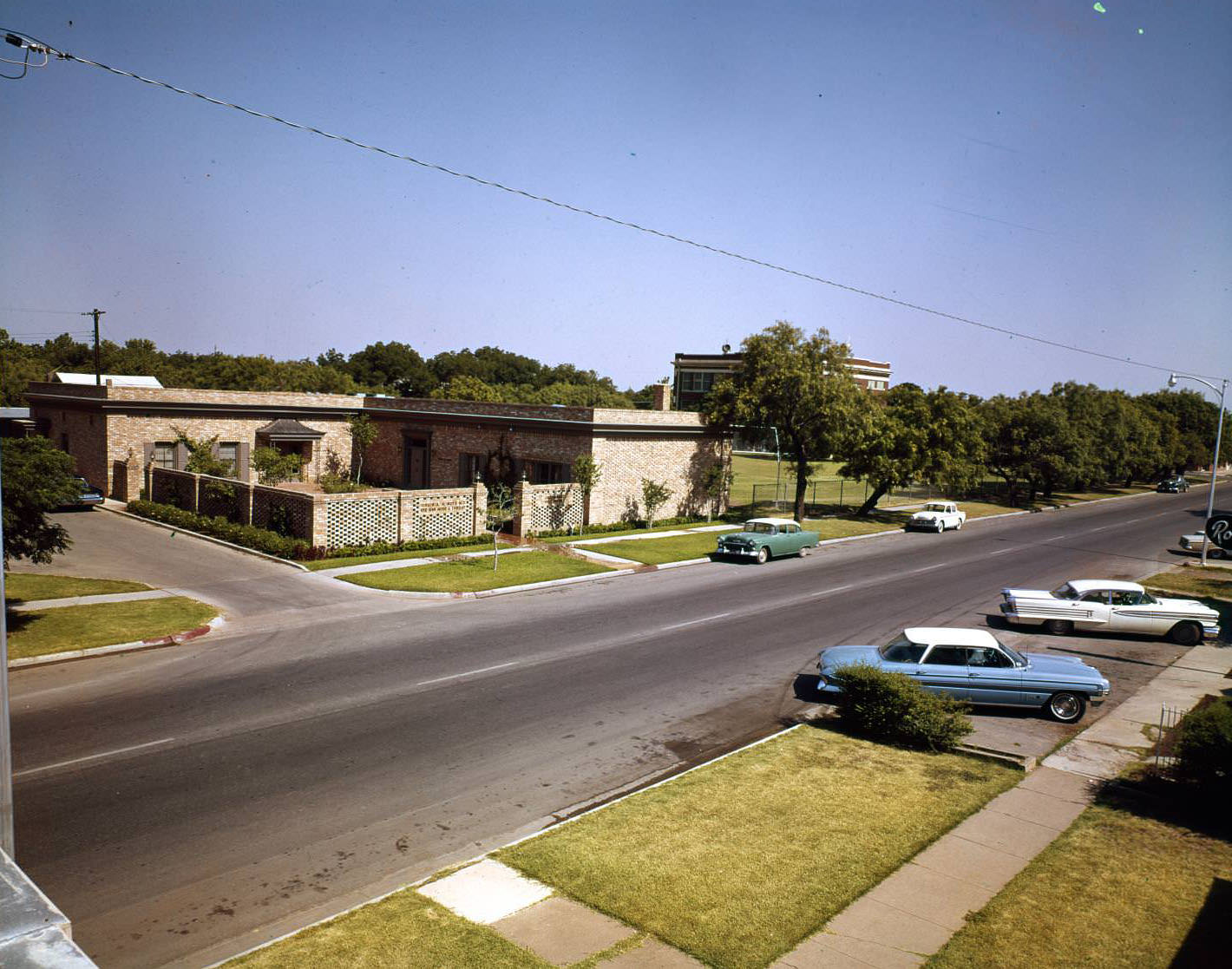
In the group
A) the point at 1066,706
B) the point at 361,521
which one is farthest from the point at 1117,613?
the point at 361,521

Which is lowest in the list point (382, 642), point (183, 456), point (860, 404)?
point (382, 642)

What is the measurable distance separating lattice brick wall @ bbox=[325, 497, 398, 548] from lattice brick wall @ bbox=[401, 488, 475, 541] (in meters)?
0.45

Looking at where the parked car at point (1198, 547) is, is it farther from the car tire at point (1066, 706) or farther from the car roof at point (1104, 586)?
the car tire at point (1066, 706)

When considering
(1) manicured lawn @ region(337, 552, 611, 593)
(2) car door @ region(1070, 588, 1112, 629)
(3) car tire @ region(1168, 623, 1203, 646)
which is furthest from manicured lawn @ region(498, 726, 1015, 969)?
(1) manicured lawn @ region(337, 552, 611, 593)

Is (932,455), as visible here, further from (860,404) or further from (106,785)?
(106,785)

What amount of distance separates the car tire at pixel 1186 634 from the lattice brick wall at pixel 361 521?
23.5m

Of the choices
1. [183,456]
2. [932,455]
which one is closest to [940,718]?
[932,455]

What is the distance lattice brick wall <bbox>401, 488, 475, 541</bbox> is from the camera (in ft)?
97.3

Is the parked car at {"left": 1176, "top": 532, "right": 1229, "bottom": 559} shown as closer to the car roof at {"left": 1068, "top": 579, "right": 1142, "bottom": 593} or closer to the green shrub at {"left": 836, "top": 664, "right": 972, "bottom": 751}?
the car roof at {"left": 1068, "top": 579, "right": 1142, "bottom": 593}

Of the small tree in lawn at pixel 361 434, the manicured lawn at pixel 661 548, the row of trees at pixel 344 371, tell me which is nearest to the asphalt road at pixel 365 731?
the manicured lawn at pixel 661 548

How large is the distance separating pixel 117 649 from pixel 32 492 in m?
3.55

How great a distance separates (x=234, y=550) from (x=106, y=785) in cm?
1851

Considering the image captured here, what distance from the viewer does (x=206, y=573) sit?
24.5 m

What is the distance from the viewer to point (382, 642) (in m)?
18.1
